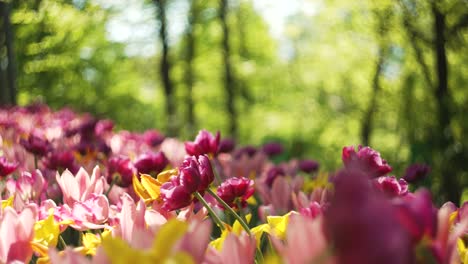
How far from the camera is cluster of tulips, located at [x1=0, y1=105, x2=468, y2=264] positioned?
605 mm

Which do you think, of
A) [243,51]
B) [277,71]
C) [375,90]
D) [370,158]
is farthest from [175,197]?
[243,51]

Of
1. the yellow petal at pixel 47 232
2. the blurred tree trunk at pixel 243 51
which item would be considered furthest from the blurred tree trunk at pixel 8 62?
the blurred tree trunk at pixel 243 51

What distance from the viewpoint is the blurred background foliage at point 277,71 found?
18.2ft

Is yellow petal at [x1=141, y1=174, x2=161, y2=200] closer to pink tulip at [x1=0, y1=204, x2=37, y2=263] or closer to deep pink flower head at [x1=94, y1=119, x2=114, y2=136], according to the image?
pink tulip at [x1=0, y1=204, x2=37, y2=263]

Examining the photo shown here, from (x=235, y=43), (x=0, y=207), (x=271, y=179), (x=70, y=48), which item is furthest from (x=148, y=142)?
(x=235, y=43)

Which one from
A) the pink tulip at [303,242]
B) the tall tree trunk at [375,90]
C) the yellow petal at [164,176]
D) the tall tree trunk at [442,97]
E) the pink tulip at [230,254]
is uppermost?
the pink tulip at [303,242]

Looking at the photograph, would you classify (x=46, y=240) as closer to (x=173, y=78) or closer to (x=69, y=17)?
(x=69, y=17)

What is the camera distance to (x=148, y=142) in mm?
3559

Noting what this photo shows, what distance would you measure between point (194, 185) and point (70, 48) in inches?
319

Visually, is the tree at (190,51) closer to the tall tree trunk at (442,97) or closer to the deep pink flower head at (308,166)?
the tall tree trunk at (442,97)

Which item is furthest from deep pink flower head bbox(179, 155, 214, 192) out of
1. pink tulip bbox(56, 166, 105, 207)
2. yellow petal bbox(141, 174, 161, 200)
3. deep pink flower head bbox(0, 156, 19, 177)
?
deep pink flower head bbox(0, 156, 19, 177)

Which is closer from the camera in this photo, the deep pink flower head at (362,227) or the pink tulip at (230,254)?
the deep pink flower head at (362,227)

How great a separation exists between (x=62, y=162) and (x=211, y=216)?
2.89 feet

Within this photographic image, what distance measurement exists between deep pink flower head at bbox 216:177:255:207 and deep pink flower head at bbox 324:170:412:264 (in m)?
A: 0.82
